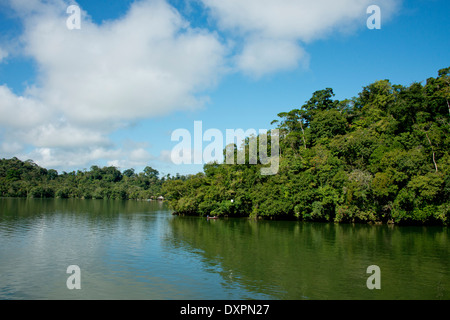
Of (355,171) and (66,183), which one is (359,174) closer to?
(355,171)

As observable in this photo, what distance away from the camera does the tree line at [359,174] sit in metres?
32.7

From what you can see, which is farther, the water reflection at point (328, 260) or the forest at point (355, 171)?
the forest at point (355, 171)

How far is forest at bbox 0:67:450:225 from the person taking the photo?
108 feet

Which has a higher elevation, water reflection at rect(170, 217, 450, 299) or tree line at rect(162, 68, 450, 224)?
tree line at rect(162, 68, 450, 224)

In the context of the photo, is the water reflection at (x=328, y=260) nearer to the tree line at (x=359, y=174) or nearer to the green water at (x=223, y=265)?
the green water at (x=223, y=265)

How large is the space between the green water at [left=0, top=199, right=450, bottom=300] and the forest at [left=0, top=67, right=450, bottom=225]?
6.35 m

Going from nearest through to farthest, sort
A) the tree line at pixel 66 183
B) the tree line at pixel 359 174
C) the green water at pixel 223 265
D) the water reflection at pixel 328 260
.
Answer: the green water at pixel 223 265, the water reflection at pixel 328 260, the tree line at pixel 359 174, the tree line at pixel 66 183

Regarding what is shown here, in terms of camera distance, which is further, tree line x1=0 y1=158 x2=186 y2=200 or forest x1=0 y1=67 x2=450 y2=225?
tree line x1=0 y1=158 x2=186 y2=200

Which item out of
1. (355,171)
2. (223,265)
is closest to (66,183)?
(355,171)

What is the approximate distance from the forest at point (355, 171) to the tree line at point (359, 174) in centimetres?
11

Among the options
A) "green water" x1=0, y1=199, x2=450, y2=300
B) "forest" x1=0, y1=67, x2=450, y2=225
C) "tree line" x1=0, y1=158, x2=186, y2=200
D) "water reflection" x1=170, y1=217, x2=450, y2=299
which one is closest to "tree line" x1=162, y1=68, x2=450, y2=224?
"forest" x1=0, y1=67, x2=450, y2=225

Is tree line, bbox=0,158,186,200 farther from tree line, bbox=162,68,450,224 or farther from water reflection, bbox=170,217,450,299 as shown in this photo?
water reflection, bbox=170,217,450,299

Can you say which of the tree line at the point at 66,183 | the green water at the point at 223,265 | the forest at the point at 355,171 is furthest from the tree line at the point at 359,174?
the tree line at the point at 66,183

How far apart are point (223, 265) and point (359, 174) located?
24.4m
